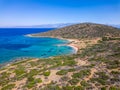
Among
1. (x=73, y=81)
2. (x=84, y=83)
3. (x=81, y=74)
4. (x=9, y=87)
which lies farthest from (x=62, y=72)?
(x=9, y=87)

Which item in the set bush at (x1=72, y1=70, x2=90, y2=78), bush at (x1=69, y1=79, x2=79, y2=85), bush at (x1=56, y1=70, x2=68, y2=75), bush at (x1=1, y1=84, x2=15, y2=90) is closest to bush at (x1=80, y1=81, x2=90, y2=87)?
bush at (x1=69, y1=79, x2=79, y2=85)

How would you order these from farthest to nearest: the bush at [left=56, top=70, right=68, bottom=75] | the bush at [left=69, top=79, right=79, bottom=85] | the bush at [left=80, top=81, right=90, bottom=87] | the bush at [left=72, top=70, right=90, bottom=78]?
the bush at [left=56, top=70, right=68, bottom=75] < the bush at [left=72, top=70, right=90, bottom=78] < the bush at [left=69, top=79, right=79, bottom=85] < the bush at [left=80, top=81, right=90, bottom=87]

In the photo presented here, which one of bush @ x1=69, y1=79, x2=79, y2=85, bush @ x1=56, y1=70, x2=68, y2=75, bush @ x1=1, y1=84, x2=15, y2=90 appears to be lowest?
bush @ x1=1, y1=84, x2=15, y2=90

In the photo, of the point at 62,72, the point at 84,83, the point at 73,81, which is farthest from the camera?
the point at 62,72

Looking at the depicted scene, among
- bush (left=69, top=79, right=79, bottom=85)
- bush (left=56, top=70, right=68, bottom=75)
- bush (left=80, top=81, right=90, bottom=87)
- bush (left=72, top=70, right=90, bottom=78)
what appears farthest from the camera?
bush (left=56, top=70, right=68, bottom=75)

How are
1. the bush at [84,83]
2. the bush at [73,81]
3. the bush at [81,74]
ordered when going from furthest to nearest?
the bush at [81,74] → the bush at [73,81] → the bush at [84,83]

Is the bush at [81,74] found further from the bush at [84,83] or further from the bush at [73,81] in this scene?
the bush at [84,83]

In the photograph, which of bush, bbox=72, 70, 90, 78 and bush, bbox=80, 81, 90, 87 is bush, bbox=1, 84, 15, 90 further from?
bush, bbox=80, 81, 90, 87

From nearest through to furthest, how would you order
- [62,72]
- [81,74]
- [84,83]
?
[84,83]
[81,74]
[62,72]

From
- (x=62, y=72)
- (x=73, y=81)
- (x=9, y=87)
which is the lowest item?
(x=9, y=87)

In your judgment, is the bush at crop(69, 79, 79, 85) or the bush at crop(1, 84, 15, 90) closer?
the bush at crop(69, 79, 79, 85)

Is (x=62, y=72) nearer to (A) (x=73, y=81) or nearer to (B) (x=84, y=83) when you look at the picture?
(A) (x=73, y=81)

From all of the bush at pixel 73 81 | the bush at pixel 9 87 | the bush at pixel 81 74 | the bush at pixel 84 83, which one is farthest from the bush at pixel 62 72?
the bush at pixel 9 87
